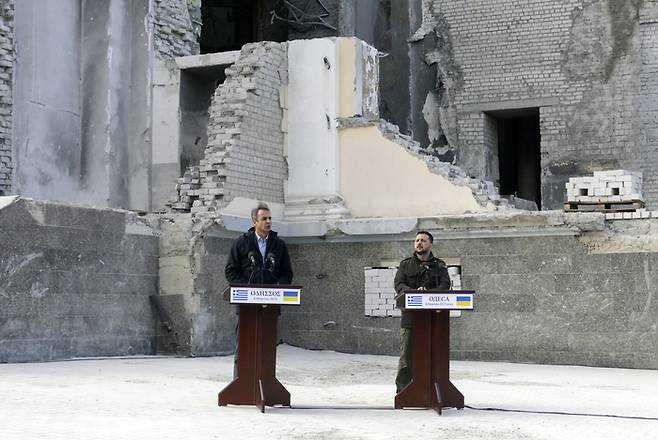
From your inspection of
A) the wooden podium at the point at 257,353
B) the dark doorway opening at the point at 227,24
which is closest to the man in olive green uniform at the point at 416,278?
the wooden podium at the point at 257,353

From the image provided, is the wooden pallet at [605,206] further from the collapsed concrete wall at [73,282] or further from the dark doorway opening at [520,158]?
the dark doorway opening at [520,158]

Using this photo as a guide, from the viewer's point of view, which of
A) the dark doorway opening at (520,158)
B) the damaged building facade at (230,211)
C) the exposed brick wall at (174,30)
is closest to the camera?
the damaged building facade at (230,211)

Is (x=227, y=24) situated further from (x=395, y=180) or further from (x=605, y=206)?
(x=605, y=206)

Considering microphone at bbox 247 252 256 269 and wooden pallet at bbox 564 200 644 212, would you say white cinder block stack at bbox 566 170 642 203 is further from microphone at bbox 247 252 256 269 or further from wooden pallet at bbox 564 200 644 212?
microphone at bbox 247 252 256 269

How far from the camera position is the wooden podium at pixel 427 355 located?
8.68m

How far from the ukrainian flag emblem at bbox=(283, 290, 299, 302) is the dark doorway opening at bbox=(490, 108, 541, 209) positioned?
1699cm

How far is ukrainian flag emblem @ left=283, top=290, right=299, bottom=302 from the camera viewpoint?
27.9 feet

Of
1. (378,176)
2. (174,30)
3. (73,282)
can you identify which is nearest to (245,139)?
(378,176)

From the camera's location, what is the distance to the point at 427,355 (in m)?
8.80

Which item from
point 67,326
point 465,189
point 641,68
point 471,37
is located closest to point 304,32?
point 471,37

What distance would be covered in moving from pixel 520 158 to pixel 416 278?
16888 mm

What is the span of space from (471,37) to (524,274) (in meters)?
9.52

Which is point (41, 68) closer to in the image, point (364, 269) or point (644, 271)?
point (364, 269)

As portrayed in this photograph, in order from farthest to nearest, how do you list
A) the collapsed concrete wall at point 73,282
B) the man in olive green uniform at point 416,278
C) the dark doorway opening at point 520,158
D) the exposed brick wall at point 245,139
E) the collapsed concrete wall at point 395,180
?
the dark doorway opening at point 520,158, the collapsed concrete wall at point 395,180, the exposed brick wall at point 245,139, the collapsed concrete wall at point 73,282, the man in olive green uniform at point 416,278
